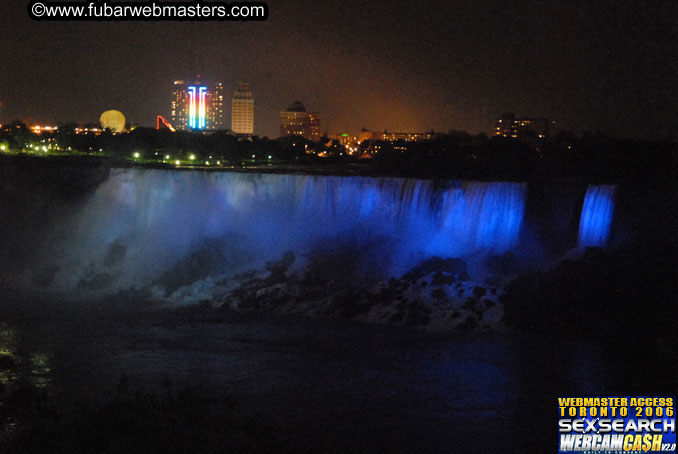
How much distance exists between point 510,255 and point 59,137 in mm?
53796

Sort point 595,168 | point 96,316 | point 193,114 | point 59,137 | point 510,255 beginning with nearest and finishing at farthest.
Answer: point 96,316 < point 510,255 < point 595,168 < point 59,137 < point 193,114

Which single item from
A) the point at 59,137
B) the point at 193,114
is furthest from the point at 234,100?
the point at 59,137

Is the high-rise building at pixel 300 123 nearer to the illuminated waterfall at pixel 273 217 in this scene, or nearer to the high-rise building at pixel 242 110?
the high-rise building at pixel 242 110

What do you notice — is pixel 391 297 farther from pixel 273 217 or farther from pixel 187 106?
pixel 187 106

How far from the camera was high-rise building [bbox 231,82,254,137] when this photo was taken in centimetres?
17988

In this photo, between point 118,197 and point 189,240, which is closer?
point 189,240

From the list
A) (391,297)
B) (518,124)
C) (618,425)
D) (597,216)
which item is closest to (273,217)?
(391,297)

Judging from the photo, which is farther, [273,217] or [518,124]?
[518,124]

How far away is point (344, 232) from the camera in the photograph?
33.2m

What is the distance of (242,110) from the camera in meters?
180

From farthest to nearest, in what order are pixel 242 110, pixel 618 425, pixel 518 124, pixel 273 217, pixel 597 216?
pixel 242 110, pixel 518 124, pixel 273 217, pixel 597 216, pixel 618 425

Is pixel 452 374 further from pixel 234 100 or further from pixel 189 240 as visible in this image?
pixel 234 100

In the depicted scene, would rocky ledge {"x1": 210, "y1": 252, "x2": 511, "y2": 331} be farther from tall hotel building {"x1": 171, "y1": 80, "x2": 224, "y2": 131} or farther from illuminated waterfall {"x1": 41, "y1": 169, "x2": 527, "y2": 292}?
tall hotel building {"x1": 171, "y1": 80, "x2": 224, "y2": 131}

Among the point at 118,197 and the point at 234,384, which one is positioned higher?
the point at 118,197
